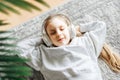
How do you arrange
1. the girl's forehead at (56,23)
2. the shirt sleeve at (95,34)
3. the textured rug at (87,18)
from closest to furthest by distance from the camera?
the girl's forehead at (56,23) < the shirt sleeve at (95,34) < the textured rug at (87,18)

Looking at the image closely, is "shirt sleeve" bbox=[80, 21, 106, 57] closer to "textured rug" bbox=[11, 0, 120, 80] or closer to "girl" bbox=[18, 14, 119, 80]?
"girl" bbox=[18, 14, 119, 80]

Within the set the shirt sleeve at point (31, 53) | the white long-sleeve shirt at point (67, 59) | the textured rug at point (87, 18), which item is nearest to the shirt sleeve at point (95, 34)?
the white long-sleeve shirt at point (67, 59)

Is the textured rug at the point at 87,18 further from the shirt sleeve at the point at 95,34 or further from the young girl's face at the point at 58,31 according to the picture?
the young girl's face at the point at 58,31

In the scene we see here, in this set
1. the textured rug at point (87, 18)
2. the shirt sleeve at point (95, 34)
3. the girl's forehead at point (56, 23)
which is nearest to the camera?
the girl's forehead at point (56, 23)

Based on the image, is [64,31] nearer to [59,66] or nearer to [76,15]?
[59,66]

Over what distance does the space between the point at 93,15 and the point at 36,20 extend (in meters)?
0.37

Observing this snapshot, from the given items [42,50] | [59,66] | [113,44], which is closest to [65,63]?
[59,66]

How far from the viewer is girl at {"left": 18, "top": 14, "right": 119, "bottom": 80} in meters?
1.33

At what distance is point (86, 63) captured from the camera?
1370 millimetres

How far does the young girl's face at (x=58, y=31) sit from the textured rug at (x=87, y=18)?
12.7 inches

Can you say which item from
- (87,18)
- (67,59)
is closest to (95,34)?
(67,59)

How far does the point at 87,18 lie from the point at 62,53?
478mm

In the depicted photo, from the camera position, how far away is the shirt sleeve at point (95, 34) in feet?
4.69

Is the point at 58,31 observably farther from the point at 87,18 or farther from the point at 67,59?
the point at 87,18
